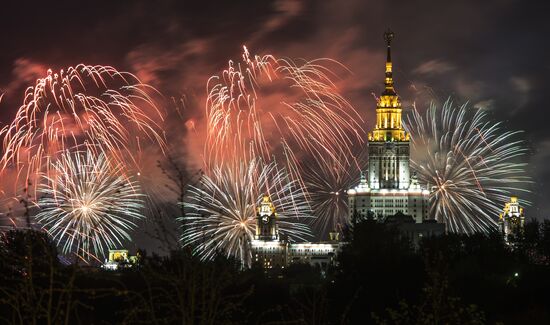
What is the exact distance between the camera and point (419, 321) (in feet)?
125

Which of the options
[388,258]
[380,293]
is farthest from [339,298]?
[388,258]

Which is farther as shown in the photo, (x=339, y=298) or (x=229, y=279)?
(x=339, y=298)

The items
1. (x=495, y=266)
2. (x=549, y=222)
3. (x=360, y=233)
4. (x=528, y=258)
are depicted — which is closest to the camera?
(x=495, y=266)

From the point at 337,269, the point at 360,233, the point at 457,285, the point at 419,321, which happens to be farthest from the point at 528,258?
the point at 419,321

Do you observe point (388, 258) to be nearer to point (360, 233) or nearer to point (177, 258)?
point (360, 233)

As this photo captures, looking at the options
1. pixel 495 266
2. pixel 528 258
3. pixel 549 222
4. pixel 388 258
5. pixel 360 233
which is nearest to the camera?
pixel 388 258

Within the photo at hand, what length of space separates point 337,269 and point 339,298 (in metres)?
22.1

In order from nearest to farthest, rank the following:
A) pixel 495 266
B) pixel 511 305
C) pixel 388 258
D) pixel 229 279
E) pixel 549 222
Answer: pixel 229 279, pixel 511 305, pixel 388 258, pixel 495 266, pixel 549 222

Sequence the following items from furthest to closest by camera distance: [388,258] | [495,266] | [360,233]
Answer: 1. [360,233]
2. [495,266]
3. [388,258]

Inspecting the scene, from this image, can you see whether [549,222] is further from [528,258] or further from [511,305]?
[511,305]

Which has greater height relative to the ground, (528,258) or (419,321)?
(528,258)

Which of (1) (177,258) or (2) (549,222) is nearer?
(1) (177,258)

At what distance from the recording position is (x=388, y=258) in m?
98.4

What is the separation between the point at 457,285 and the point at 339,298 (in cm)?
710
